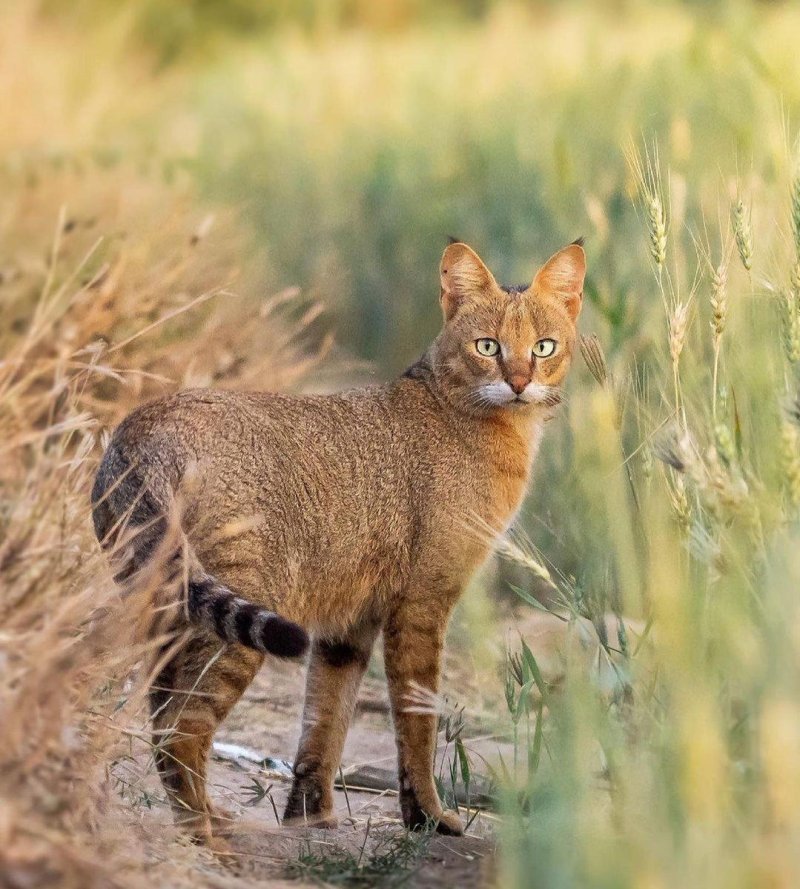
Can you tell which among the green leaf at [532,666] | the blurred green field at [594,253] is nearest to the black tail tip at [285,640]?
the blurred green field at [594,253]

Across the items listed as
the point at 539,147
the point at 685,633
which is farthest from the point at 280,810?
the point at 539,147

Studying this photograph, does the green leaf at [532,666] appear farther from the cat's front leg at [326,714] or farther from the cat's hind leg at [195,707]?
the cat's front leg at [326,714]

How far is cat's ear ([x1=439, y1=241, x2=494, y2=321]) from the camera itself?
170 inches

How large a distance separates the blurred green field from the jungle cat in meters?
0.25

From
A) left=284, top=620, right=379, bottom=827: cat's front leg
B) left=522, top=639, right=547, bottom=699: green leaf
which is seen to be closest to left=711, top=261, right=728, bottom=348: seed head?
left=522, top=639, right=547, bottom=699: green leaf

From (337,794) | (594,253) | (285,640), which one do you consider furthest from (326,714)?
(594,253)

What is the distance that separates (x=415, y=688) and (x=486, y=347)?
3.41 feet

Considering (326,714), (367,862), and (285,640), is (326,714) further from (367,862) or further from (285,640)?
(285,640)

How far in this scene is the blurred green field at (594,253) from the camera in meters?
2.33

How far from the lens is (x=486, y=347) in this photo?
13.8 feet

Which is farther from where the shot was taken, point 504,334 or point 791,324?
point 504,334

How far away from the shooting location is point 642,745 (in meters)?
2.62

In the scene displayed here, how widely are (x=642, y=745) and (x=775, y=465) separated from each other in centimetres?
64

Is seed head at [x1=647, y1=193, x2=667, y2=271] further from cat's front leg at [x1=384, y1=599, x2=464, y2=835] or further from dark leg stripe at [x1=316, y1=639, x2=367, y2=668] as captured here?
dark leg stripe at [x1=316, y1=639, x2=367, y2=668]
